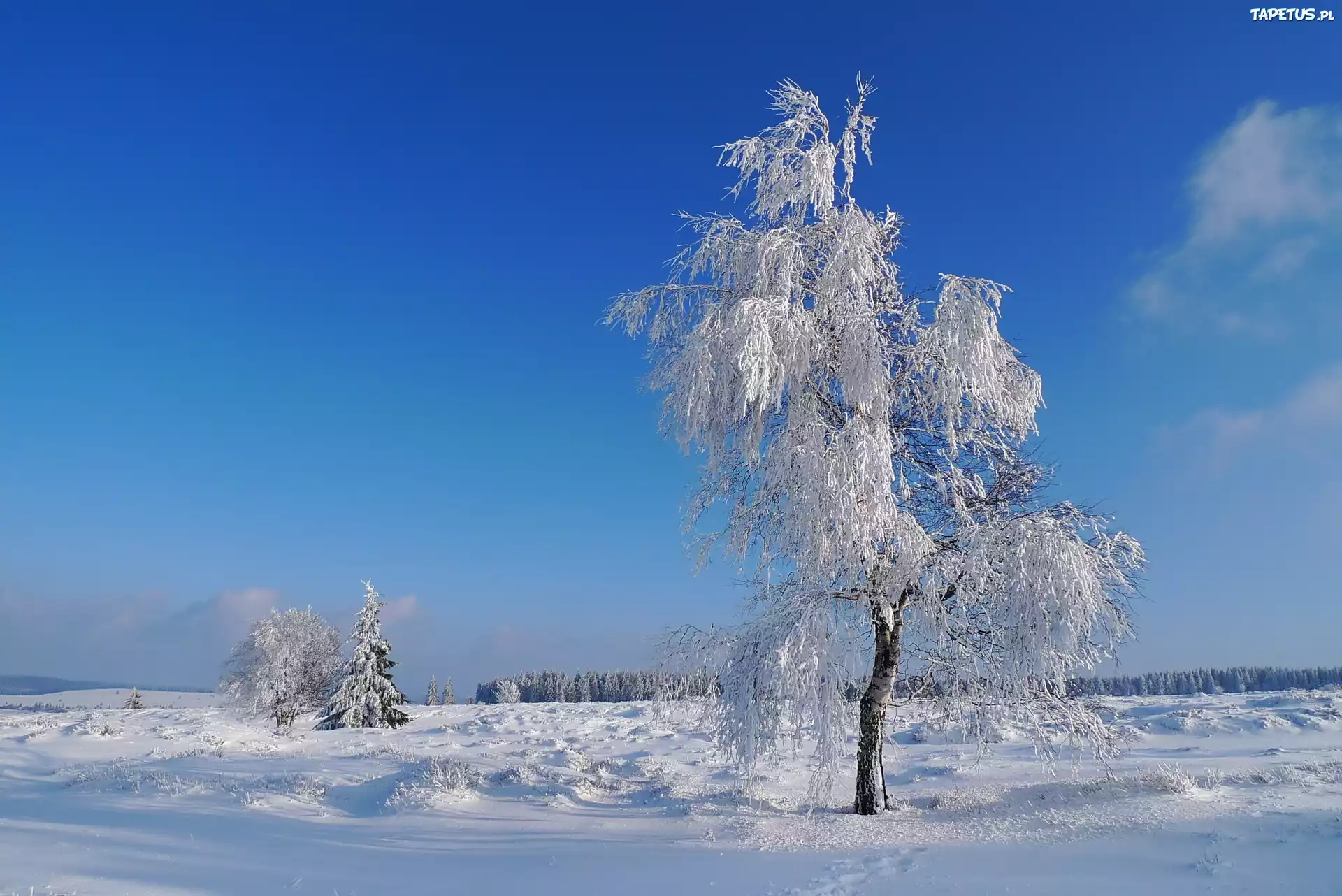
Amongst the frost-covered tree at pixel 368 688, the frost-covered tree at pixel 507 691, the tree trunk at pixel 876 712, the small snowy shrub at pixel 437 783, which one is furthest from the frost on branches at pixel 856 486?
the frost-covered tree at pixel 507 691

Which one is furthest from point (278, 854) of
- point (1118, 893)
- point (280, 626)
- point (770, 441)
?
point (280, 626)

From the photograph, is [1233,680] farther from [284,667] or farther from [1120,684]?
[284,667]

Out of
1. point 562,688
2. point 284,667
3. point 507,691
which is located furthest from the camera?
point 562,688

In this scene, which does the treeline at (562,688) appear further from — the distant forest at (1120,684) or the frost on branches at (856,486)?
the frost on branches at (856,486)

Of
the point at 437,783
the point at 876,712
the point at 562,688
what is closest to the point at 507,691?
the point at 562,688

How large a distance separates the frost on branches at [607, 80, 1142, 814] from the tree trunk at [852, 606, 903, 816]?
3 centimetres

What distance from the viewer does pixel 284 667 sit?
111 ft

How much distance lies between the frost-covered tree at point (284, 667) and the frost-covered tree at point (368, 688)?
1.44 metres

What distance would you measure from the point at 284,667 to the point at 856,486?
112ft

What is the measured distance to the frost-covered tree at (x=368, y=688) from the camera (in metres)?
33.4

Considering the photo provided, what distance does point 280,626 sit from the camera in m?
34.5

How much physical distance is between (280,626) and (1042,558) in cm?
3600

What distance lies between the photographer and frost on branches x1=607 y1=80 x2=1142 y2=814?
8.97 m

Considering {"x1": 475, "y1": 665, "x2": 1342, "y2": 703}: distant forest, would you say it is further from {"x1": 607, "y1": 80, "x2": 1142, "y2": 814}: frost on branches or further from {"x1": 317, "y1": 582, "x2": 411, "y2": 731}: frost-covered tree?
{"x1": 607, "y1": 80, "x2": 1142, "y2": 814}: frost on branches
